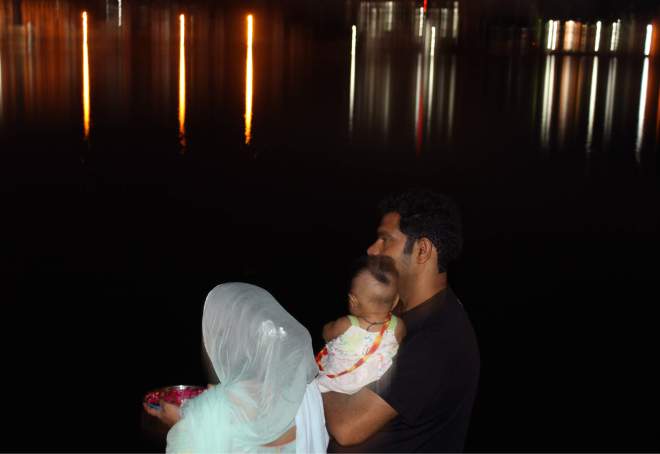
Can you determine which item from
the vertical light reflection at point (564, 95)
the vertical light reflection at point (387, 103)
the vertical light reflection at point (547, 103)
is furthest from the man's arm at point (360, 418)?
the vertical light reflection at point (564, 95)

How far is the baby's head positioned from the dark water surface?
194 cm

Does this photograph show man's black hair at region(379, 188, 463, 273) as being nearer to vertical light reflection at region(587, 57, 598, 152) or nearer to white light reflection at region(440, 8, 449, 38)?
vertical light reflection at region(587, 57, 598, 152)

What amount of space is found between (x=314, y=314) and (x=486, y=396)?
1321 millimetres

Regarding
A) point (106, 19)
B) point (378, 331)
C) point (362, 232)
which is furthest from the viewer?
point (106, 19)

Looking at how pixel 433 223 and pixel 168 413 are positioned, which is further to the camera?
pixel 433 223

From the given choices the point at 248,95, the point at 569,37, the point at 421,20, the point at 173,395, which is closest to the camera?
the point at 173,395

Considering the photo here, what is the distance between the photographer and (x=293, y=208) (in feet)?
27.6

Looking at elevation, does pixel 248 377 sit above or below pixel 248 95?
above

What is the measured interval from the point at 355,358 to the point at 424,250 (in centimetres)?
26

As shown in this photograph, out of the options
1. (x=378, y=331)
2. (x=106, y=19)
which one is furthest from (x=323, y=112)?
(x=106, y=19)

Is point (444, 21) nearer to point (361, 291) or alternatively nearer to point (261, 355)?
point (361, 291)

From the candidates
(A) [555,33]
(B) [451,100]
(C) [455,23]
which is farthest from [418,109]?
(C) [455,23]

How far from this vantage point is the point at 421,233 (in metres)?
1.97

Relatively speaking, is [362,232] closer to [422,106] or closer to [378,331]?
[378,331]
